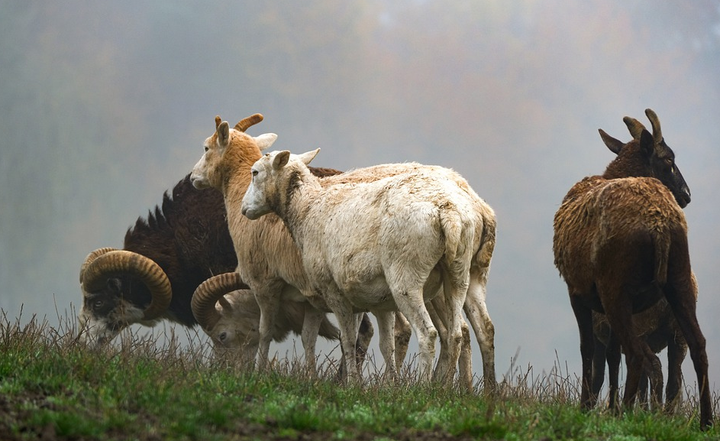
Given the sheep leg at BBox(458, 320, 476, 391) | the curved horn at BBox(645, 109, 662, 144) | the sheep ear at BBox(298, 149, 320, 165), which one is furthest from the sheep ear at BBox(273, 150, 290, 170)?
Result: the curved horn at BBox(645, 109, 662, 144)

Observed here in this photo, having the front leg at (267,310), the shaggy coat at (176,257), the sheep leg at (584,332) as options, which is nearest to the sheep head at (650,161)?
the sheep leg at (584,332)

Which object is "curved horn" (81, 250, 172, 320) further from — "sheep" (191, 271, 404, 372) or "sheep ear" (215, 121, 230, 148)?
"sheep ear" (215, 121, 230, 148)

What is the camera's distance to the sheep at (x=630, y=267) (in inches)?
386

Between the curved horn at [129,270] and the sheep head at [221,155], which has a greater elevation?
the sheep head at [221,155]

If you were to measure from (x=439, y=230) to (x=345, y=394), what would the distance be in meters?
2.05

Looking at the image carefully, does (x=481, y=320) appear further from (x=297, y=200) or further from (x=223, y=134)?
(x=223, y=134)

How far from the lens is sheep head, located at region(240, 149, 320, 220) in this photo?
495 inches

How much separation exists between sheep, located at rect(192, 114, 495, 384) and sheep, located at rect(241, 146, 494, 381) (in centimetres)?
50

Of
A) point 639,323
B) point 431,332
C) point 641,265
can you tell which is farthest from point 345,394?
point 639,323

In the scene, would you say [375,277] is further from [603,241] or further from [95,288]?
[95,288]

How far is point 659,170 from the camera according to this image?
1272 cm

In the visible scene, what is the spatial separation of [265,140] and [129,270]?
3141mm

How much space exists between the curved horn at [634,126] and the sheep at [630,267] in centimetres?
241

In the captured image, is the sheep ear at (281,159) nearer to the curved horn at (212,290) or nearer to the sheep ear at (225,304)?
the curved horn at (212,290)
